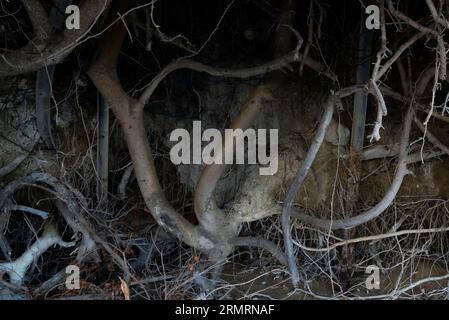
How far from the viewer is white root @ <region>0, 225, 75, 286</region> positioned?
2.18 m

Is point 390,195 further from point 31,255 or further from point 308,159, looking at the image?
point 31,255

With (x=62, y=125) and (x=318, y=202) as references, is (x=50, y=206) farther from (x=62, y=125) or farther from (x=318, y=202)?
(x=318, y=202)

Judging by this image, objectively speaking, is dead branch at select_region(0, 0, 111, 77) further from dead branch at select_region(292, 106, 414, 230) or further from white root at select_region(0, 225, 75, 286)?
dead branch at select_region(292, 106, 414, 230)

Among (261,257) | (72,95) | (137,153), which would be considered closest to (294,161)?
(261,257)

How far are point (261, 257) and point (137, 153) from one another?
92 centimetres

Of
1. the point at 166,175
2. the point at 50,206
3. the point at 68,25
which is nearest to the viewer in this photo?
the point at 68,25

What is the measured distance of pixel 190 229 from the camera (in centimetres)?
221

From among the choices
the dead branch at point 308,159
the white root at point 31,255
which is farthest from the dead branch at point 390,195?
the white root at point 31,255

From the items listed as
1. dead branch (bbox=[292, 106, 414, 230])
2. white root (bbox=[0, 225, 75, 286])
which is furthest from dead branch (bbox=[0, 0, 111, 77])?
dead branch (bbox=[292, 106, 414, 230])

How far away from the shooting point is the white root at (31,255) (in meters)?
2.18

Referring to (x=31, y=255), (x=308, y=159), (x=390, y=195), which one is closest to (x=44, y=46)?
(x=31, y=255)

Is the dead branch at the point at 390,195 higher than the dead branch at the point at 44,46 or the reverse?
the reverse

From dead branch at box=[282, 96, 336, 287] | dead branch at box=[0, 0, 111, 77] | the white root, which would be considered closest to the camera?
dead branch at box=[0, 0, 111, 77]

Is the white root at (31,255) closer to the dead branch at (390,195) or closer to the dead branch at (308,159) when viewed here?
the dead branch at (308,159)
